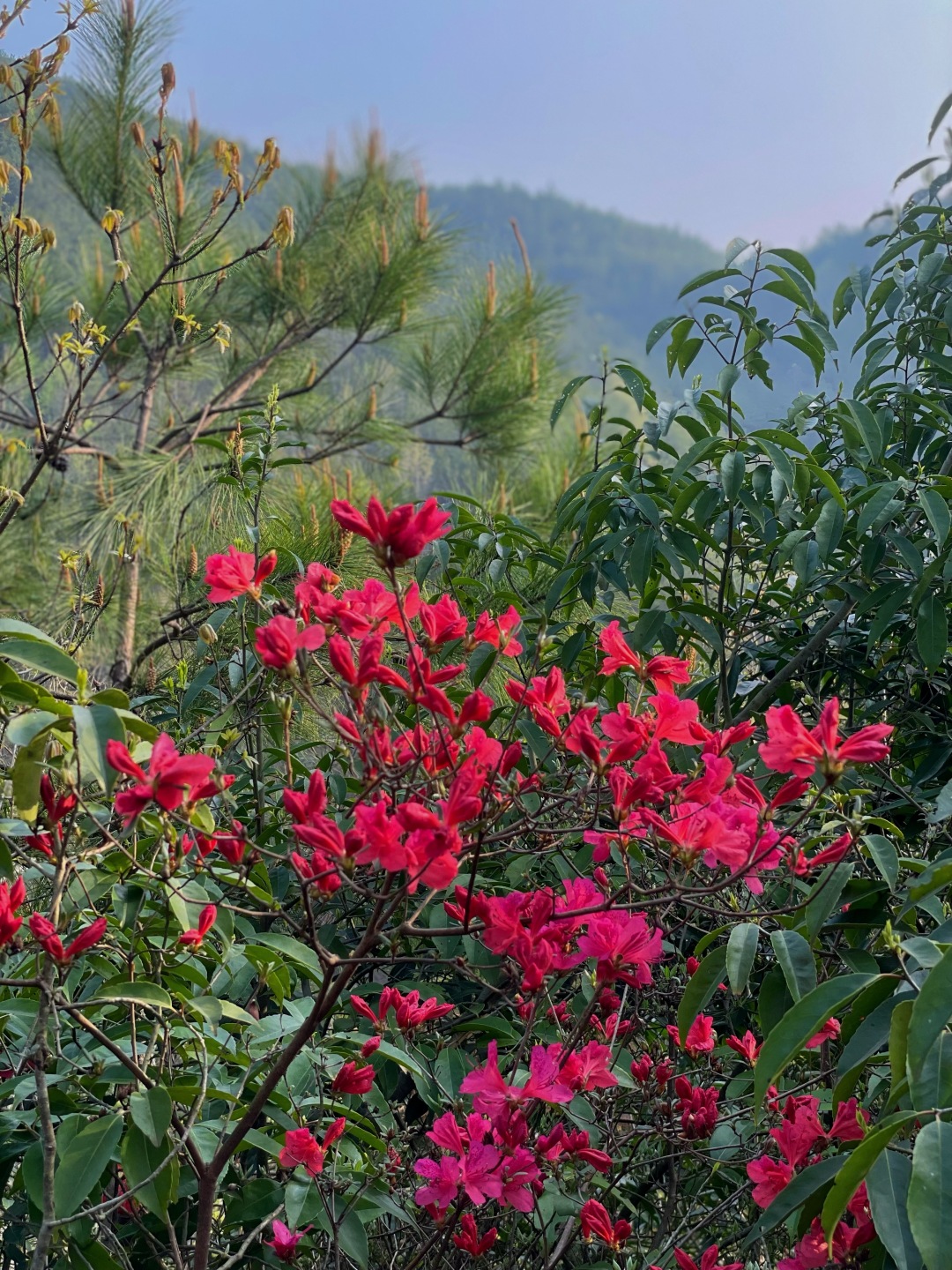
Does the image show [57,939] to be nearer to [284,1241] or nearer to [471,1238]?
[284,1241]

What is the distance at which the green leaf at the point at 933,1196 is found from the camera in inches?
19.6

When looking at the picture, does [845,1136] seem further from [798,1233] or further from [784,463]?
[784,463]

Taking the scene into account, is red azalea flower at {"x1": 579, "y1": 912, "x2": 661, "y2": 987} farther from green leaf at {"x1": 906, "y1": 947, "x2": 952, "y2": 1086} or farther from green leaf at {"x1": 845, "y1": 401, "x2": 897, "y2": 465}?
green leaf at {"x1": 845, "y1": 401, "x2": 897, "y2": 465}

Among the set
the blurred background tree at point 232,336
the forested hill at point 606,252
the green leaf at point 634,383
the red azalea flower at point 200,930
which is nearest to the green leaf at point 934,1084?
the red azalea flower at point 200,930

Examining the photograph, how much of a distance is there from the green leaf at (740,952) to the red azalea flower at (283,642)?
33 cm

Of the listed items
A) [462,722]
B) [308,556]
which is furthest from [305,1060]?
[308,556]

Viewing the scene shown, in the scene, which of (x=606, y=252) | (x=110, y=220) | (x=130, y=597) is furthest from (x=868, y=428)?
(x=606, y=252)

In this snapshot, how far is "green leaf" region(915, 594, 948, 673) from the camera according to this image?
1.05m

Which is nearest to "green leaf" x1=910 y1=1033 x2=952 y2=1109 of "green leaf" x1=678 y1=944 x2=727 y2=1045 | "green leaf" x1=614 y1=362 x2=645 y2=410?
"green leaf" x1=678 y1=944 x2=727 y2=1045

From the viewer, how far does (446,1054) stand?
0.92 m

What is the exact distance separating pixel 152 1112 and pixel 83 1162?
2.2 inches

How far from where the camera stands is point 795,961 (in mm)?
674

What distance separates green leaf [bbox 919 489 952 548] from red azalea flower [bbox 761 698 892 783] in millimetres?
407

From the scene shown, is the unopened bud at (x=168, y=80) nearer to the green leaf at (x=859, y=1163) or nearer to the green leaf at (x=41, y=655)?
the green leaf at (x=41, y=655)
